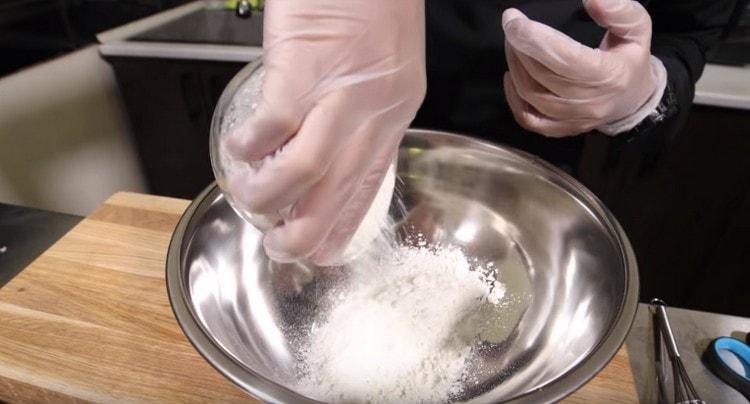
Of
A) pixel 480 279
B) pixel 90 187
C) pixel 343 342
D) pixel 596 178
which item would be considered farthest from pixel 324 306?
pixel 90 187

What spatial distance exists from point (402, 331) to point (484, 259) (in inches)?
4.9

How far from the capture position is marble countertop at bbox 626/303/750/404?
0.50 m

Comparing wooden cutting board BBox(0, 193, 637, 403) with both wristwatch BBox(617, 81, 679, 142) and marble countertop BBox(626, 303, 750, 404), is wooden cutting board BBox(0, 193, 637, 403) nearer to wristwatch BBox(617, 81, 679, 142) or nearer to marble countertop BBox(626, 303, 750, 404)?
marble countertop BBox(626, 303, 750, 404)

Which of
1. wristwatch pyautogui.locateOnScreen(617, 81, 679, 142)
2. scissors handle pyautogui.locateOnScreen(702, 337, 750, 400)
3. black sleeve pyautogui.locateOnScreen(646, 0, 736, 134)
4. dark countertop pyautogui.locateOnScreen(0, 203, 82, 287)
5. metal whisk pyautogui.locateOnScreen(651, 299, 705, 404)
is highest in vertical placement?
black sleeve pyautogui.locateOnScreen(646, 0, 736, 134)

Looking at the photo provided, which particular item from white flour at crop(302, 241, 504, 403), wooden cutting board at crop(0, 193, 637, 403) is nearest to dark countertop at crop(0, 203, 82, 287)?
wooden cutting board at crop(0, 193, 637, 403)

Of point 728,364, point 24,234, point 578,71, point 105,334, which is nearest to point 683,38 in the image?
point 578,71

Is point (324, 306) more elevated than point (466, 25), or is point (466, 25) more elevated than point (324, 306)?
point (466, 25)

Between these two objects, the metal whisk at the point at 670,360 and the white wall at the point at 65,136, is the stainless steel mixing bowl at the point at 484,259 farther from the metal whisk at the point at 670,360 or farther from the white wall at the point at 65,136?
the white wall at the point at 65,136

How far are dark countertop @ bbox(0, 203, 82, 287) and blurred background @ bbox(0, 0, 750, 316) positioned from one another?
29cm

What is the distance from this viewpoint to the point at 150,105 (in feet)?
3.90

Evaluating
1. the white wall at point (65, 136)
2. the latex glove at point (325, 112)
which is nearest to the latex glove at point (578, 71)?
the latex glove at point (325, 112)

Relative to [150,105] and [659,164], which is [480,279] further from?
[150,105]

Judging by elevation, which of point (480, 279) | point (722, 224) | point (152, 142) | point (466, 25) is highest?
point (466, 25)

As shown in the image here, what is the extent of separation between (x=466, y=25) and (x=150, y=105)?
799 mm
